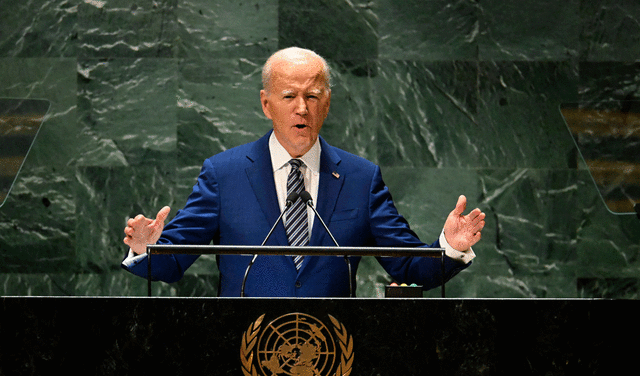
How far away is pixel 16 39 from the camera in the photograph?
4371mm

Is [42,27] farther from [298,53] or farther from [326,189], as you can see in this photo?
[326,189]

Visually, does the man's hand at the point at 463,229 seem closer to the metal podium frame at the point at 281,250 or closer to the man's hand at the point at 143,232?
the metal podium frame at the point at 281,250

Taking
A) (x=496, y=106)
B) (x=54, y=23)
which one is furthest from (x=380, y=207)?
(x=54, y=23)

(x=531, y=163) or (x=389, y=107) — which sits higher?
(x=389, y=107)

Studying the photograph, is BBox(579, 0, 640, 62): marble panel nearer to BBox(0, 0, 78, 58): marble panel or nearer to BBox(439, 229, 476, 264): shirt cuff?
BBox(439, 229, 476, 264): shirt cuff

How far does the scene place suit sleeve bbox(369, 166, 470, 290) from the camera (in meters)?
2.53

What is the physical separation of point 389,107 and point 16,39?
2.36 m

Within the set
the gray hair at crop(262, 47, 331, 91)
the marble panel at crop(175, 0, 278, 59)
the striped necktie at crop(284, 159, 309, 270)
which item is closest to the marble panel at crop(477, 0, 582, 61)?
the marble panel at crop(175, 0, 278, 59)

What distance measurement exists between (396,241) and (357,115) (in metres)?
1.82

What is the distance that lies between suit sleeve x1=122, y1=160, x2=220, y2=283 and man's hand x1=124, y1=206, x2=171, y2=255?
0.18 m

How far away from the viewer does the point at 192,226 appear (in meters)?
2.69
